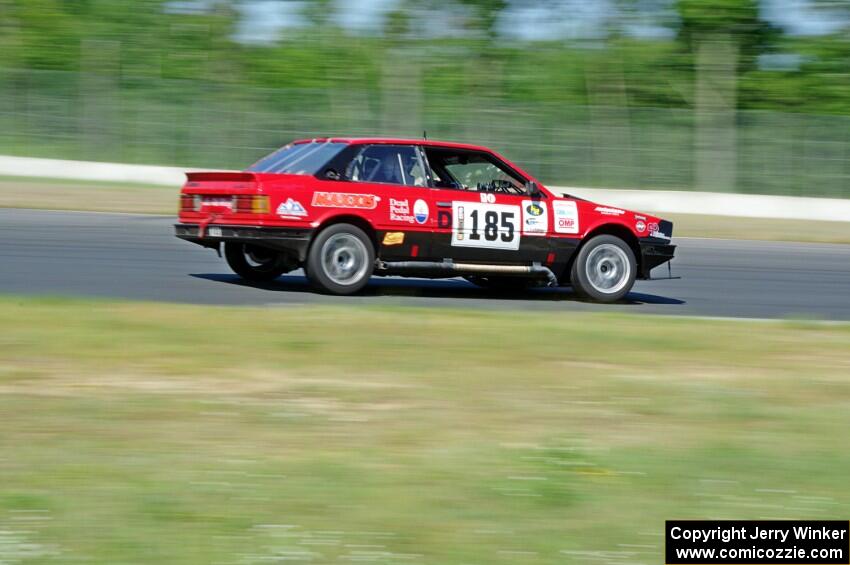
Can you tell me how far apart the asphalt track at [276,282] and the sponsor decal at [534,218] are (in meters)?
0.74

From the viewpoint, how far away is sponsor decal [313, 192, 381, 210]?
1137 centimetres

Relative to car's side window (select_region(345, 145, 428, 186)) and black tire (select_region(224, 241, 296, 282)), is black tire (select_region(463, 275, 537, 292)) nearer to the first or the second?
car's side window (select_region(345, 145, 428, 186))

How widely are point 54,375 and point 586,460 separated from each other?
3.26m

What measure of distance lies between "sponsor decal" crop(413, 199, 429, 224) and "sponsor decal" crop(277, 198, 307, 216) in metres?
1.12

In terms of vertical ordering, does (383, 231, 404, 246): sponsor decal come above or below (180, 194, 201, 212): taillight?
below

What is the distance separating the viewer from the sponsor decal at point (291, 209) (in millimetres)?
11203

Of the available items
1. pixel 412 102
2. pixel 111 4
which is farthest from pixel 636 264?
pixel 111 4

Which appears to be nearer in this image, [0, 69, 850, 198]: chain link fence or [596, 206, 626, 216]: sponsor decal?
[596, 206, 626, 216]: sponsor decal

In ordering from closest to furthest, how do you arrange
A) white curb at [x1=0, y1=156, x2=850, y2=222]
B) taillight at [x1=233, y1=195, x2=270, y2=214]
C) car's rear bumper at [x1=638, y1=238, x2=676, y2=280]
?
taillight at [x1=233, y1=195, x2=270, y2=214], car's rear bumper at [x1=638, y1=238, x2=676, y2=280], white curb at [x1=0, y1=156, x2=850, y2=222]

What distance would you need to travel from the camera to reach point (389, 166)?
39.1ft

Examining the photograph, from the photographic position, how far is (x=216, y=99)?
30875 mm

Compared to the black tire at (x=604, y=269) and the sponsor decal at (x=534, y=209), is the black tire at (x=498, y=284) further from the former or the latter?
the sponsor decal at (x=534, y=209)

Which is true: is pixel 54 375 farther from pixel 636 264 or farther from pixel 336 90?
pixel 336 90

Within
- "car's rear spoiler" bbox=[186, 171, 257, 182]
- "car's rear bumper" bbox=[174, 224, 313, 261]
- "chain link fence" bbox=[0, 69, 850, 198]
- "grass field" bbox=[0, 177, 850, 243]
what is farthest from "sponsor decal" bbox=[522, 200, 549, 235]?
"chain link fence" bbox=[0, 69, 850, 198]
